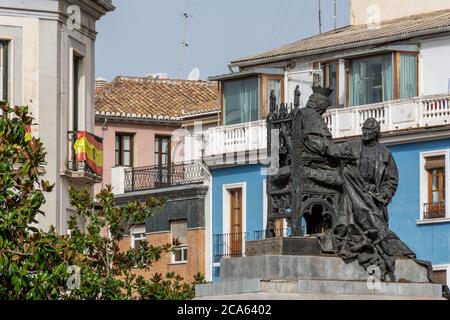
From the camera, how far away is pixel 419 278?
33625 millimetres

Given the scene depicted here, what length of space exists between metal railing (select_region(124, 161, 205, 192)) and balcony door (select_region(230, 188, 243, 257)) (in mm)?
1648

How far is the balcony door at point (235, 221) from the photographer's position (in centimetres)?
6981

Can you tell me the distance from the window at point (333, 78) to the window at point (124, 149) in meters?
13.7

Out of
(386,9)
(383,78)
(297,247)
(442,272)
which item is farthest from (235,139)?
(297,247)

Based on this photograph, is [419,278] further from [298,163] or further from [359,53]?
[359,53]

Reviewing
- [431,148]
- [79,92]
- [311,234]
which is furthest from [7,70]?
[431,148]

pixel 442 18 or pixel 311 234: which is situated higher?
pixel 442 18

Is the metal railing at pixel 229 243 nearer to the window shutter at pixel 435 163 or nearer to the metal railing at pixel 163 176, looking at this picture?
the metal railing at pixel 163 176

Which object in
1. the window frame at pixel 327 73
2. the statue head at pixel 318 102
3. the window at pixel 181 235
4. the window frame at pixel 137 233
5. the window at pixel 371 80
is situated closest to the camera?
the statue head at pixel 318 102

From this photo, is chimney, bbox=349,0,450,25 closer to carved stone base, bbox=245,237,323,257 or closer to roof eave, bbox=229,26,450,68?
roof eave, bbox=229,26,450,68

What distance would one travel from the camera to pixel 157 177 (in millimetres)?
75625

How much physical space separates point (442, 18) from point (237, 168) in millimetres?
8176

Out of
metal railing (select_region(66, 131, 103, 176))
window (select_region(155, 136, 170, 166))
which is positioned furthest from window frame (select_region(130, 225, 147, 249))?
metal railing (select_region(66, 131, 103, 176))

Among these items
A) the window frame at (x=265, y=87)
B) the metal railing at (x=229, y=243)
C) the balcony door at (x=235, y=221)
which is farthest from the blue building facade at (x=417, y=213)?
the balcony door at (x=235, y=221)
